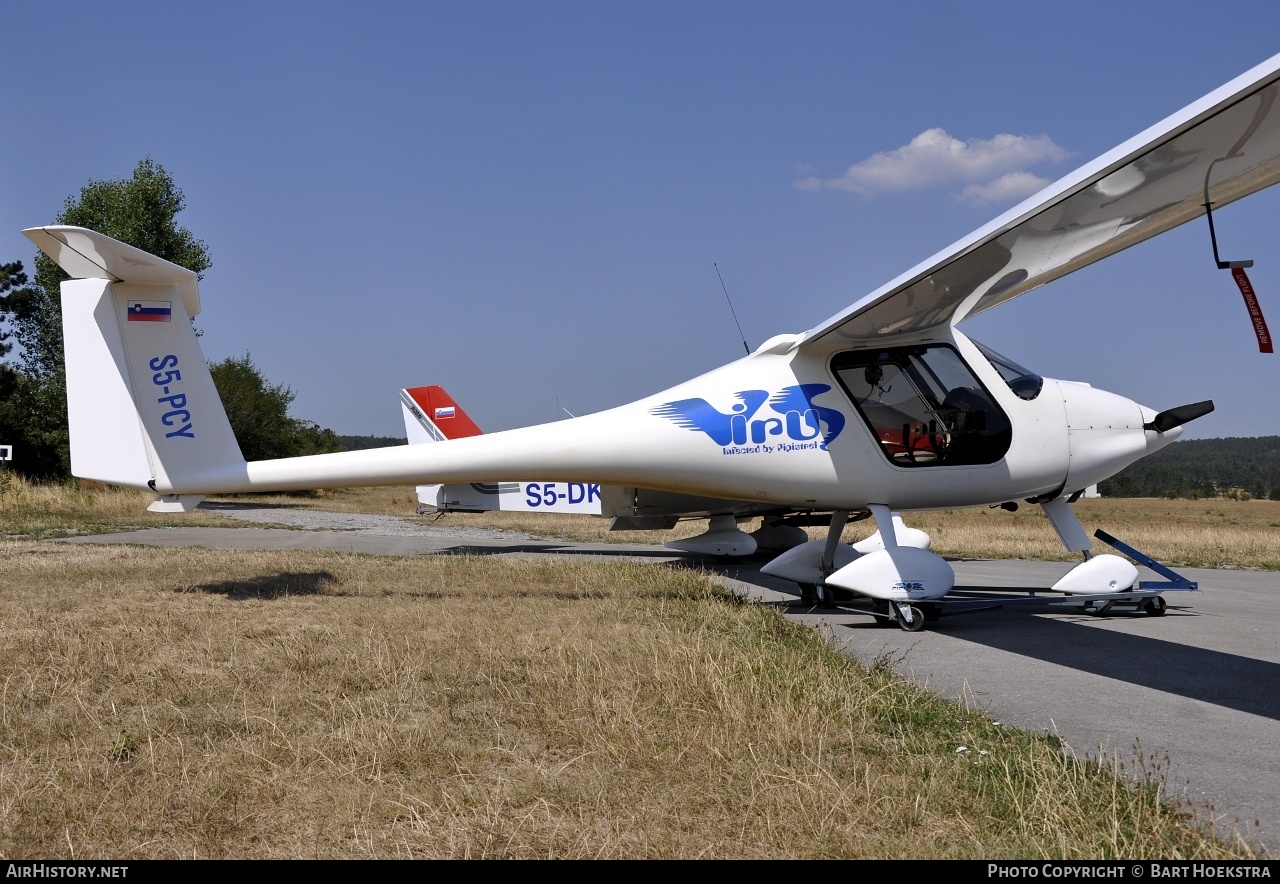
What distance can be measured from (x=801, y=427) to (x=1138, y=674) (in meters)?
3.71

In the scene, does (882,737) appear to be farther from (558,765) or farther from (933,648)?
(933,648)

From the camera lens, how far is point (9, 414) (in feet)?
126

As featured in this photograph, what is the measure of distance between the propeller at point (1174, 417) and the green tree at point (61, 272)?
123ft

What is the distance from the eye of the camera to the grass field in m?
3.04

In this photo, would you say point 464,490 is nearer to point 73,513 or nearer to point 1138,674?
point 73,513

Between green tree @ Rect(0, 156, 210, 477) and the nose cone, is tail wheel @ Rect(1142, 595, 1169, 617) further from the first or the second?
green tree @ Rect(0, 156, 210, 477)

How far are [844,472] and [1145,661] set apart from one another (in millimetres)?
3123

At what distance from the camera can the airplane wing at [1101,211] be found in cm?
495

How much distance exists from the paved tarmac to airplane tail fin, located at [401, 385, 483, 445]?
8450 millimetres

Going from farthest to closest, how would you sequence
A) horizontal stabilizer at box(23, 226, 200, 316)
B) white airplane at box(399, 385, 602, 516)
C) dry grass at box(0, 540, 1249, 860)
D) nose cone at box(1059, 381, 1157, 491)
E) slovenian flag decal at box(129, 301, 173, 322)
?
white airplane at box(399, 385, 602, 516) < nose cone at box(1059, 381, 1157, 491) < slovenian flag decal at box(129, 301, 173, 322) < horizontal stabilizer at box(23, 226, 200, 316) < dry grass at box(0, 540, 1249, 860)

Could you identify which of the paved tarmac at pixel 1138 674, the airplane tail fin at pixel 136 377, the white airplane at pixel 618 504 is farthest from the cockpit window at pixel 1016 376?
the airplane tail fin at pixel 136 377

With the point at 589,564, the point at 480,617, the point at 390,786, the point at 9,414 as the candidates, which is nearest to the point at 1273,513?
the point at 589,564

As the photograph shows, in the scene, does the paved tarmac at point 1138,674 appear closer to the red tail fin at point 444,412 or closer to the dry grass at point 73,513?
the red tail fin at point 444,412

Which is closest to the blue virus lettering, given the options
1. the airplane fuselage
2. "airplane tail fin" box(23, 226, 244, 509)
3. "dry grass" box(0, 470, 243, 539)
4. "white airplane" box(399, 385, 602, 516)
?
the airplane fuselage
